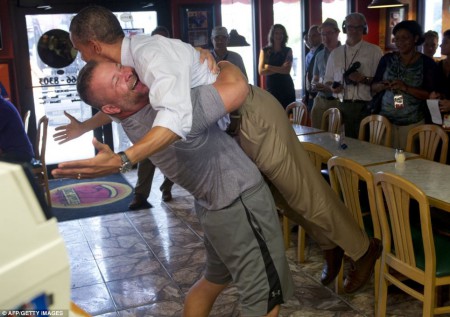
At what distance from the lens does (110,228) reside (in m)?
4.95

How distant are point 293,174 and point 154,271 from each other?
191cm

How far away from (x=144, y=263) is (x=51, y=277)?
3.28 metres

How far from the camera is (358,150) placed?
4.00m

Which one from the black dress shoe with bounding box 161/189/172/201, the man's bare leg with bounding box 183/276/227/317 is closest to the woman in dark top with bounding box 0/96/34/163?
the black dress shoe with bounding box 161/189/172/201

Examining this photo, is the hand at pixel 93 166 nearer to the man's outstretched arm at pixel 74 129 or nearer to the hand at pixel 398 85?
the man's outstretched arm at pixel 74 129

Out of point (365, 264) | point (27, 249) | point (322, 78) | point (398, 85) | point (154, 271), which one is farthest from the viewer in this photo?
point (322, 78)

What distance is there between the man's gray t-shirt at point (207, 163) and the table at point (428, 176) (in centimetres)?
115

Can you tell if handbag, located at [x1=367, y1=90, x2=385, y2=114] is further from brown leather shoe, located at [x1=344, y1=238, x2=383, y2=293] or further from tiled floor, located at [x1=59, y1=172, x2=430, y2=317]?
brown leather shoe, located at [x1=344, y1=238, x2=383, y2=293]

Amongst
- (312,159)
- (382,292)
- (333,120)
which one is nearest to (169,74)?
(382,292)

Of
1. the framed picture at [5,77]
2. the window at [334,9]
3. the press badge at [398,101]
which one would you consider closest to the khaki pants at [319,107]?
the press badge at [398,101]

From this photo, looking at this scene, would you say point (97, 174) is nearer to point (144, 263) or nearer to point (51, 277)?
point (51, 277)

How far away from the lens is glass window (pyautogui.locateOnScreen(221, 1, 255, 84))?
334 inches

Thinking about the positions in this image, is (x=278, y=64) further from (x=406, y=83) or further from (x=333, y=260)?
(x=333, y=260)

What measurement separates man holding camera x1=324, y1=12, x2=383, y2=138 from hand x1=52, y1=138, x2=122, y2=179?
4.19 metres
